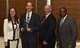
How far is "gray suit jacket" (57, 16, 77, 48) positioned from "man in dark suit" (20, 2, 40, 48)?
59cm

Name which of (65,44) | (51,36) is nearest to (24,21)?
(51,36)

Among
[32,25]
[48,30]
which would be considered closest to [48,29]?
[48,30]

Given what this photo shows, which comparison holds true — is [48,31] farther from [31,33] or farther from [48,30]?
[31,33]

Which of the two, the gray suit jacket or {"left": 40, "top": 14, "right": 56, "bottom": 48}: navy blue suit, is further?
{"left": 40, "top": 14, "right": 56, "bottom": 48}: navy blue suit

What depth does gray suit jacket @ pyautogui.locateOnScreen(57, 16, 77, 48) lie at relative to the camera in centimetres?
527

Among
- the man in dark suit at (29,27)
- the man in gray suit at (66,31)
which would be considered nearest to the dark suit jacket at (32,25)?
the man in dark suit at (29,27)

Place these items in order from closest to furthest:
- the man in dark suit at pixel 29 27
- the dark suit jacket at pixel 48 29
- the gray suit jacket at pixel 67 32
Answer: the gray suit jacket at pixel 67 32 → the dark suit jacket at pixel 48 29 → the man in dark suit at pixel 29 27

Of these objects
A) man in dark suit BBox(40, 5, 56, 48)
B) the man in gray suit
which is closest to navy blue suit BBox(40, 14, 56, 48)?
man in dark suit BBox(40, 5, 56, 48)

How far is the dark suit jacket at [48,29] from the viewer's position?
5609 millimetres

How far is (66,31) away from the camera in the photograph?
5.36 meters

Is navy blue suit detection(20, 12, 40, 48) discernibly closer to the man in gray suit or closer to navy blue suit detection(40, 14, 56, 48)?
navy blue suit detection(40, 14, 56, 48)

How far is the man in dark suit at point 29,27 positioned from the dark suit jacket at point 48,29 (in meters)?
0.17

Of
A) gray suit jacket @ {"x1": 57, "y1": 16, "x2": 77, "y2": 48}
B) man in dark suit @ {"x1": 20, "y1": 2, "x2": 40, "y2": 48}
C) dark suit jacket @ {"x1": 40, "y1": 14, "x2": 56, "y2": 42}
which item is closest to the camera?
gray suit jacket @ {"x1": 57, "y1": 16, "x2": 77, "y2": 48}

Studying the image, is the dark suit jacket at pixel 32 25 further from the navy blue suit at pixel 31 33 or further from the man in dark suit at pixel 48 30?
the man in dark suit at pixel 48 30
